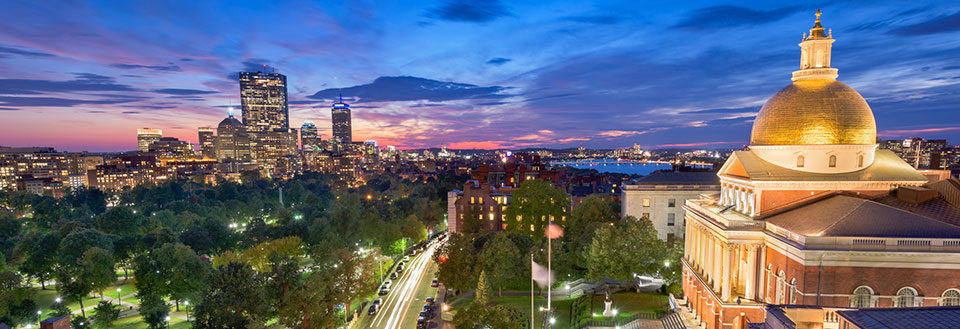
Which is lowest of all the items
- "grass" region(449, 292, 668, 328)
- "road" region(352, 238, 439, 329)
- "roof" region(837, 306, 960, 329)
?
"road" region(352, 238, 439, 329)

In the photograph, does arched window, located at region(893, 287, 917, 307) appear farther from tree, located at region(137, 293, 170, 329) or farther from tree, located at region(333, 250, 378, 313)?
tree, located at region(137, 293, 170, 329)

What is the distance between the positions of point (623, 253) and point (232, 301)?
3898cm

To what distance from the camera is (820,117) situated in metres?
37.9

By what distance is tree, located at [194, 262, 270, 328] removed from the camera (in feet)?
121

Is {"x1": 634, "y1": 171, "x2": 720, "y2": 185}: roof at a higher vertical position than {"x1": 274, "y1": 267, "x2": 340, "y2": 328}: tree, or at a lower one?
higher

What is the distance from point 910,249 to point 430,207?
8711 centimetres

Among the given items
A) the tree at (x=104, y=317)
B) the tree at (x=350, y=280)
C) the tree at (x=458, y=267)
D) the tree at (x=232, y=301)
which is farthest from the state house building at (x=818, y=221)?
the tree at (x=104, y=317)

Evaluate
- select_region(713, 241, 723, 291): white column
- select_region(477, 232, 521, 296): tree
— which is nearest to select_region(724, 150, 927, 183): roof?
select_region(713, 241, 723, 291): white column

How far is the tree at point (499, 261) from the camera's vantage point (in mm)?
51594

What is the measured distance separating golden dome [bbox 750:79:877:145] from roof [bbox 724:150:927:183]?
2.25 m

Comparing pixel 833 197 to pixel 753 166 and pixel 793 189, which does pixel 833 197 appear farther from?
pixel 753 166

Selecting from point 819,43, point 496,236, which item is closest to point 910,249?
point 819,43

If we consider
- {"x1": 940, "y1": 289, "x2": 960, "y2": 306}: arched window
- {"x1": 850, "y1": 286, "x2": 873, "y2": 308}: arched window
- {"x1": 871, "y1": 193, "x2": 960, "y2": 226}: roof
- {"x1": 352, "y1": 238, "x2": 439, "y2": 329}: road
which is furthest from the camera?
{"x1": 352, "y1": 238, "x2": 439, "y2": 329}: road

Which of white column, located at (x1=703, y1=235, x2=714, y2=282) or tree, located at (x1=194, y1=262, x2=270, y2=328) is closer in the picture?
tree, located at (x1=194, y1=262, x2=270, y2=328)
